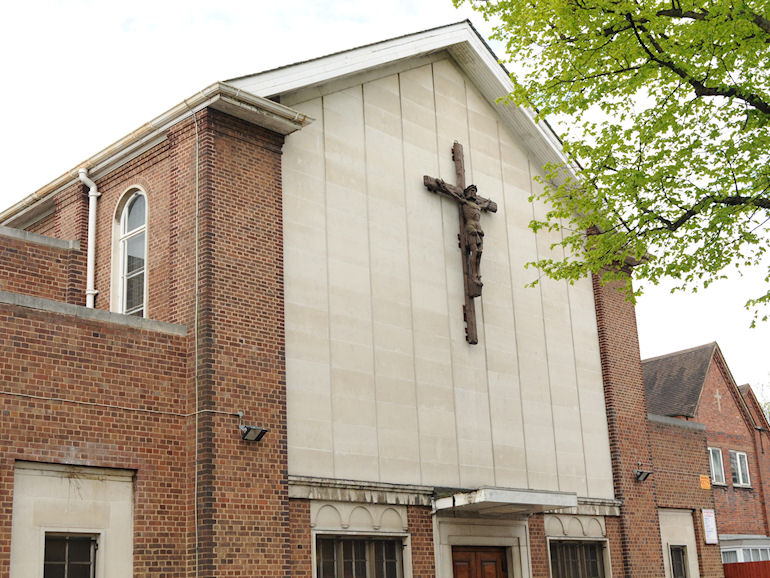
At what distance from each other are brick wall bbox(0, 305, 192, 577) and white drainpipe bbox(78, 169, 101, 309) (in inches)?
136

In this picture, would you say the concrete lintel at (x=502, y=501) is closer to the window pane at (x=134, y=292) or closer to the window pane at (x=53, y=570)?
the window pane at (x=134, y=292)

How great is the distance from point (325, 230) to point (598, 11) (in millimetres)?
5558

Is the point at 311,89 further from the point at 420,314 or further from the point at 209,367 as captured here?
the point at 209,367

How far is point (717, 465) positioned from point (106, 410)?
29.0 m

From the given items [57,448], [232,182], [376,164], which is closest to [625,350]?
[376,164]

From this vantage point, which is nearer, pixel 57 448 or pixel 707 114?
pixel 57 448

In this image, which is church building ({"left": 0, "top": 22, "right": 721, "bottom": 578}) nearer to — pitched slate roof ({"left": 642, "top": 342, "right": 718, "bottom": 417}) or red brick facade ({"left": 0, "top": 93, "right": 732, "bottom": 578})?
red brick facade ({"left": 0, "top": 93, "right": 732, "bottom": 578})

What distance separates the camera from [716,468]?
36.1 m

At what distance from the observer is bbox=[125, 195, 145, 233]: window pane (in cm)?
1599

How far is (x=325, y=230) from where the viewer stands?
16000 millimetres

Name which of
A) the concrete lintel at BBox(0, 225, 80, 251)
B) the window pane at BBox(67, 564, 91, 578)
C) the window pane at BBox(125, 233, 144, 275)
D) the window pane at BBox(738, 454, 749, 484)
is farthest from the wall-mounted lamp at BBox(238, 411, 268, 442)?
the window pane at BBox(738, 454, 749, 484)

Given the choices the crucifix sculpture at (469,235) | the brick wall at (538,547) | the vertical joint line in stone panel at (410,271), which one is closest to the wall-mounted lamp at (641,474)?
the brick wall at (538,547)

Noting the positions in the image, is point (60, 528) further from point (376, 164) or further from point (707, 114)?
point (707, 114)

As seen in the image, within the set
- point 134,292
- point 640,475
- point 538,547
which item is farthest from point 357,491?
point 640,475
